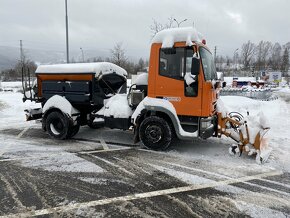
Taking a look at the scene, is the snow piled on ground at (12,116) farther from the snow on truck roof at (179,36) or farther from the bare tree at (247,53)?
the bare tree at (247,53)

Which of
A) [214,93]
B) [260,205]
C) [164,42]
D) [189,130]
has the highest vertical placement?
[164,42]

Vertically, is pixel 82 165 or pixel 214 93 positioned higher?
pixel 214 93

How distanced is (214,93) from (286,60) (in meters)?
94.4

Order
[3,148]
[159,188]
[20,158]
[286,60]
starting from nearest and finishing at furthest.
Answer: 1. [159,188]
2. [20,158]
3. [3,148]
4. [286,60]

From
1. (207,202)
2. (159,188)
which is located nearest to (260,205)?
(207,202)

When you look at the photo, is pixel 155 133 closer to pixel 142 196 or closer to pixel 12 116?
pixel 142 196

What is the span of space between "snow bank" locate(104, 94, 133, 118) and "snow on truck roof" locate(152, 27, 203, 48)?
80.8 inches

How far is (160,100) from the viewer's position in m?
7.40

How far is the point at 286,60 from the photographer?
9181 centimetres

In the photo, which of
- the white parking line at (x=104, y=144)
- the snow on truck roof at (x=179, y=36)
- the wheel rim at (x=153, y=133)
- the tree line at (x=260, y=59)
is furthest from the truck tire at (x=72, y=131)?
the tree line at (x=260, y=59)

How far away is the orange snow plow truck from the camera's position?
277 inches

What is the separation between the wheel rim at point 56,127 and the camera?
912 cm

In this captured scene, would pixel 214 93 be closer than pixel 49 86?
Yes

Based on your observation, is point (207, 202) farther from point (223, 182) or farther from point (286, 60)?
point (286, 60)
